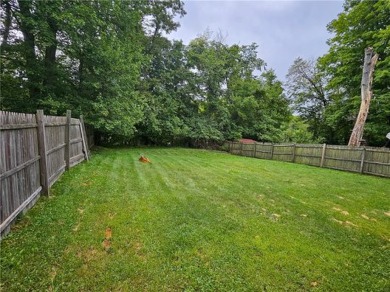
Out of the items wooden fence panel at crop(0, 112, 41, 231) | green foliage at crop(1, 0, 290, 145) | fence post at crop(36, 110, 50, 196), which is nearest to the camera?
wooden fence panel at crop(0, 112, 41, 231)

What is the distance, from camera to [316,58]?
835 inches

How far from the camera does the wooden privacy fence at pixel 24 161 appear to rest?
8.61ft

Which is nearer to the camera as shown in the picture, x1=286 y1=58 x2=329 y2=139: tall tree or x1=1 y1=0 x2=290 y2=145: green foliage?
x1=1 y1=0 x2=290 y2=145: green foliage

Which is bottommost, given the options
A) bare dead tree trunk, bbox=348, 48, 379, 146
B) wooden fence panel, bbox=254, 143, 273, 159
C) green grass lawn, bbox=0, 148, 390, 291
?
wooden fence panel, bbox=254, 143, 273, 159

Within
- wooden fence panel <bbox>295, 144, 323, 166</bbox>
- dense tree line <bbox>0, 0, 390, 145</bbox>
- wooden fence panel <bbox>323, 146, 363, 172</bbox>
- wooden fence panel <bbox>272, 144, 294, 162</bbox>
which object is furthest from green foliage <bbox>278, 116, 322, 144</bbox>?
wooden fence panel <bbox>323, 146, 363, 172</bbox>

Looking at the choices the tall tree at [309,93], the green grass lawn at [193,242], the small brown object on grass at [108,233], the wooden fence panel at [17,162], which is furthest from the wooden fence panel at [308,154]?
the wooden fence panel at [17,162]

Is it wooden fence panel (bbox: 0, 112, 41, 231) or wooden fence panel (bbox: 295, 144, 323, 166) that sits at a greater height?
wooden fence panel (bbox: 0, 112, 41, 231)

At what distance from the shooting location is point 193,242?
9.27 ft

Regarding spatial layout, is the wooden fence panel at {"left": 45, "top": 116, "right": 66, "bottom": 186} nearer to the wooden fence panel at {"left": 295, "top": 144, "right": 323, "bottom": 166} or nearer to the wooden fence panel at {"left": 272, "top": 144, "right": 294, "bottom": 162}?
the wooden fence panel at {"left": 295, "top": 144, "right": 323, "bottom": 166}

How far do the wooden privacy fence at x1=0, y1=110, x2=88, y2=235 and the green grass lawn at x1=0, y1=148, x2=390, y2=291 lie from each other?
0.24m

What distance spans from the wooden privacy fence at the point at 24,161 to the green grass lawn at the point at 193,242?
239mm

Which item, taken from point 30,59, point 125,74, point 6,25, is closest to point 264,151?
point 125,74

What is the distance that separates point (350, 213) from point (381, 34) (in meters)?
12.8

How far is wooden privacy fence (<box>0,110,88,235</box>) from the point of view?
262cm
